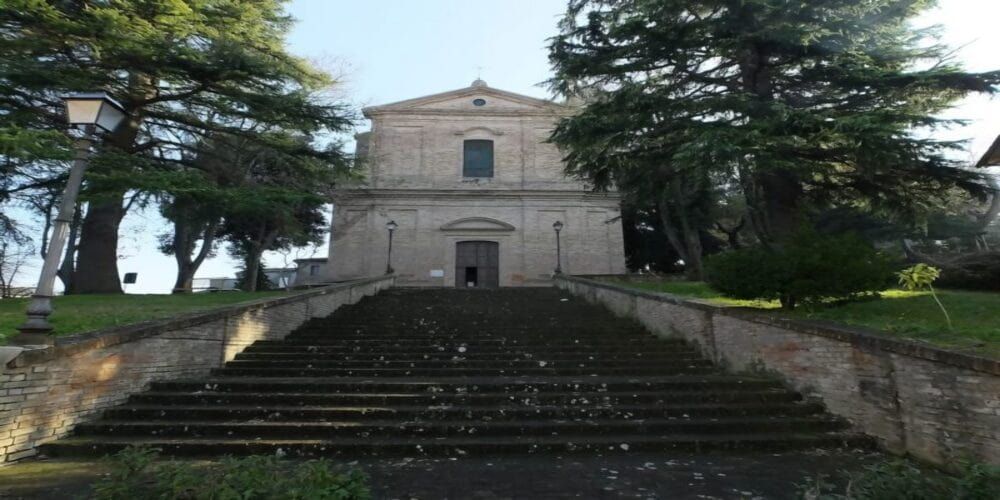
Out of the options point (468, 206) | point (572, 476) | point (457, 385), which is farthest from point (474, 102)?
point (572, 476)

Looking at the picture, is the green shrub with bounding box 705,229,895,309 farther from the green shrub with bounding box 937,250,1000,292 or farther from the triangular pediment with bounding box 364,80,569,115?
the triangular pediment with bounding box 364,80,569,115

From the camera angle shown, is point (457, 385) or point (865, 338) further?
point (457, 385)

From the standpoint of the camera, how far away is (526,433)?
16.7 feet

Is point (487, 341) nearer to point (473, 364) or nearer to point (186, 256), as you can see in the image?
point (473, 364)

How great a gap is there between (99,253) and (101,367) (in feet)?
35.3

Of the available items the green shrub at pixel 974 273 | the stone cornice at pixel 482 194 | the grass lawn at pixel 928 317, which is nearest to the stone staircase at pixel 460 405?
the grass lawn at pixel 928 317

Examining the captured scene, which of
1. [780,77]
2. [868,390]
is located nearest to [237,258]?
[780,77]

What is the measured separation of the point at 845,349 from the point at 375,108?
2225 cm

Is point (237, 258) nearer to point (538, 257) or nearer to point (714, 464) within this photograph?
point (538, 257)

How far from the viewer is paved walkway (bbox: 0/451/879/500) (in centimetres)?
375

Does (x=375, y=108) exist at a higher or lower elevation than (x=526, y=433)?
higher

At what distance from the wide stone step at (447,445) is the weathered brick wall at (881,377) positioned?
0.44 m

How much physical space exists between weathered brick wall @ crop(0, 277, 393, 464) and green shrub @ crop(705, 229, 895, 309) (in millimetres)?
7379

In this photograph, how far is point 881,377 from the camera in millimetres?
4828
